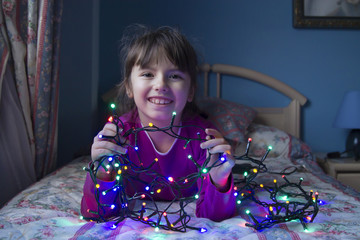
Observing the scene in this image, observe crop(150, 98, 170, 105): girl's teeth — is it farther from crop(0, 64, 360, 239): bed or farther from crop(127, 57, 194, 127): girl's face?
crop(0, 64, 360, 239): bed

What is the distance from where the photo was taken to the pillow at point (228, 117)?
5.87 feet

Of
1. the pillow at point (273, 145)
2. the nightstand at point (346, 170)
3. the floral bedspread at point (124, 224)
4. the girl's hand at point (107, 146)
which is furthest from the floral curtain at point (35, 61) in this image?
the nightstand at point (346, 170)

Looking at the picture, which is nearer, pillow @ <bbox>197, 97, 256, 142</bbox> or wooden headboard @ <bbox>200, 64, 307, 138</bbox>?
pillow @ <bbox>197, 97, 256, 142</bbox>

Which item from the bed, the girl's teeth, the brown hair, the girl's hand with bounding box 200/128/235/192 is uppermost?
the brown hair

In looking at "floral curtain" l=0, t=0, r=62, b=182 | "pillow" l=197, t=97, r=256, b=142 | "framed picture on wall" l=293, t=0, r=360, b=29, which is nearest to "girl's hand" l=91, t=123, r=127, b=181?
"floral curtain" l=0, t=0, r=62, b=182

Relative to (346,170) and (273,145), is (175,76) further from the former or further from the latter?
(346,170)

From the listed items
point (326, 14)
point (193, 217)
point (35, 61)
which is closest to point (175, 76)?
point (193, 217)

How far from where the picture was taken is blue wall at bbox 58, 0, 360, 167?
2346 millimetres

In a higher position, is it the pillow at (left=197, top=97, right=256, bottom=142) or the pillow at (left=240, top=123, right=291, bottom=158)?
the pillow at (left=197, top=97, right=256, bottom=142)

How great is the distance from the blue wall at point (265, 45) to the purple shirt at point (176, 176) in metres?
1.29

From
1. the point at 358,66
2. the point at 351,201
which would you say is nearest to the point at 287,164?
the point at 351,201

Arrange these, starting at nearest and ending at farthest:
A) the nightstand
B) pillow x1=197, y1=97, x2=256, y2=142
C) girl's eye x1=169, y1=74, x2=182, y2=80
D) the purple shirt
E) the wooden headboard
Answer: the purple shirt
girl's eye x1=169, y1=74, x2=182, y2=80
pillow x1=197, y1=97, x2=256, y2=142
the nightstand
the wooden headboard

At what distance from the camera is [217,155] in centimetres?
86

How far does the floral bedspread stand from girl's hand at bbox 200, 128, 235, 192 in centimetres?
10
